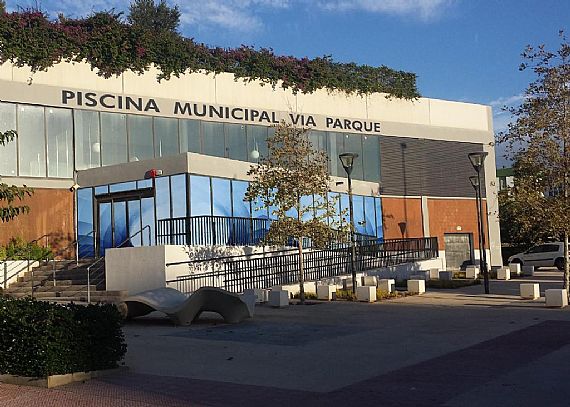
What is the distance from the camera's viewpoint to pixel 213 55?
36.9 m

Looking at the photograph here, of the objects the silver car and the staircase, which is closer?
the staircase

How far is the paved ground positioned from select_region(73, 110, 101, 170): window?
15946mm

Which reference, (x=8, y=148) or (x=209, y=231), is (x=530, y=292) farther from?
(x=8, y=148)

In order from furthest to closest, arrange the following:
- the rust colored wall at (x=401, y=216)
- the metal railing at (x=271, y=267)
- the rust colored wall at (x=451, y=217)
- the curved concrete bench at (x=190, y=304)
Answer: the rust colored wall at (x=451, y=217)
the rust colored wall at (x=401, y=216)
the metal railing at (x=271, y=267)
the curved concrete bench at (x=190, y=304)

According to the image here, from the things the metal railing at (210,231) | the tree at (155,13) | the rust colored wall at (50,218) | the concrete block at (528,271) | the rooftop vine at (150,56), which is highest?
the tree at (155,13)

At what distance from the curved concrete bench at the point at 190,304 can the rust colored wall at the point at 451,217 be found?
2764 cm

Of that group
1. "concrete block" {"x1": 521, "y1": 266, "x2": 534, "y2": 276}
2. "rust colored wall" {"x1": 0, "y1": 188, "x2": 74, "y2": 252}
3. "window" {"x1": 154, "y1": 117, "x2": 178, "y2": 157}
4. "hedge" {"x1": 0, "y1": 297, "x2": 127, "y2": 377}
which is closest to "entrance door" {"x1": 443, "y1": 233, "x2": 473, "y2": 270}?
"concrete block" {"x1": 521, "y1": 266, "x2": 534, "y2": 276}

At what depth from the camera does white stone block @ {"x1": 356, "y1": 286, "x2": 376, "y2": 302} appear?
22375mm

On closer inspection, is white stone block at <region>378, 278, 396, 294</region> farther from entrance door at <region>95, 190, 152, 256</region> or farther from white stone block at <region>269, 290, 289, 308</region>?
entrance door at <region>95, 190, 152, 256</region>

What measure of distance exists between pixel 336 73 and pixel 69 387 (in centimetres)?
3327

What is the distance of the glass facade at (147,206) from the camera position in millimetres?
25719

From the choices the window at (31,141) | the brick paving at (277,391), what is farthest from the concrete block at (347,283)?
the window at (31,141)

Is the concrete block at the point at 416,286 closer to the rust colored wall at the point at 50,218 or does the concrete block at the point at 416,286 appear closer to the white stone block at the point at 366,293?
the white stone block at the point at 366,293

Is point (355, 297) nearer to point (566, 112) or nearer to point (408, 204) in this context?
point (566, 112)
